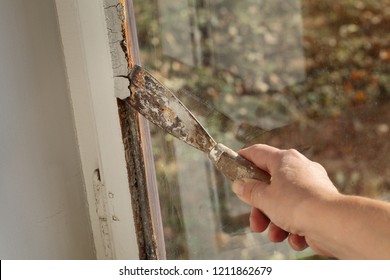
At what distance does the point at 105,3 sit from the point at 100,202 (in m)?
0.39

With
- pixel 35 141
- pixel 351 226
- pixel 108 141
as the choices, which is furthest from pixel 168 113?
pixel 351 226

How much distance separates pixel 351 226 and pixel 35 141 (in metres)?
0.55

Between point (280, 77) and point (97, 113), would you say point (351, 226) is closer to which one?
point (280, 77)

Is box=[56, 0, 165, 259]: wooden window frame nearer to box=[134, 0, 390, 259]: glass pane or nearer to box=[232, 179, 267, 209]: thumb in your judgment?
box=[134, 0, 390, 259]: glass pane

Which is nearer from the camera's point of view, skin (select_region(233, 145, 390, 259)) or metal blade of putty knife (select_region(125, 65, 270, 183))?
skin (select_region(233, 145, 390, 259))

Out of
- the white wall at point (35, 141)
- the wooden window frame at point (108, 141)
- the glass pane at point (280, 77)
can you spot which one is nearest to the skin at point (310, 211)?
the glass pane at point (280, 77)

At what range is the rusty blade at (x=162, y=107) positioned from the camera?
99 centimetres

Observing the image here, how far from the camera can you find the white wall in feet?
2.89

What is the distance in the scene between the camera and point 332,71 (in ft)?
3.23

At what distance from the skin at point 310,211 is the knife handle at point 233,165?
0.01 metres

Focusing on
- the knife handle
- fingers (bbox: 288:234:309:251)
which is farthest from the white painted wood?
fingers (bbox: 288:234:309:251)

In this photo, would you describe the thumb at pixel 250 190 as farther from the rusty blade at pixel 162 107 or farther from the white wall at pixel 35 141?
the white wall at pixel 35 141
